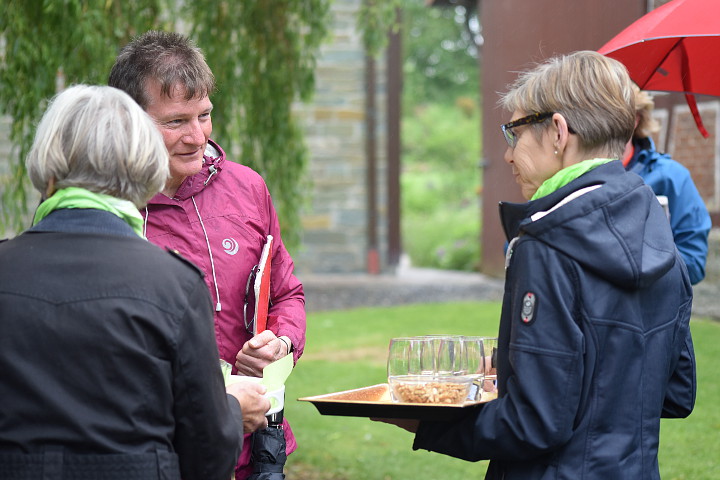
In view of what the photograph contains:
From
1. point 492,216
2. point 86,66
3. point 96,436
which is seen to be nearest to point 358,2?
point 492,216

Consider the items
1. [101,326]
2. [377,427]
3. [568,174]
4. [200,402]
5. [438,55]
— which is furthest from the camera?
[438,55]

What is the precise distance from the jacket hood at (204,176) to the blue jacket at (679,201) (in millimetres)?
2111

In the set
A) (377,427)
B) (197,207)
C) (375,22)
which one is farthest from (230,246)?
(375,22)

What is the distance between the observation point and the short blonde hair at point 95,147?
192 cm

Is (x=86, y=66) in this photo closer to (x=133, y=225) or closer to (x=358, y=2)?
(x=133, y=225)

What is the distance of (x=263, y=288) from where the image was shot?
2695 millimetres

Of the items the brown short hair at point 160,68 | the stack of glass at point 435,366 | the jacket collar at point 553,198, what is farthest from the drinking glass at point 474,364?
the brown short hair at point 160,68

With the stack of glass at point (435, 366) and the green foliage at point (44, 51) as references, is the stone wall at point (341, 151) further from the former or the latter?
the stack of glass at point (435, 366)

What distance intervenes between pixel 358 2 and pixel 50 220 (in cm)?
1176

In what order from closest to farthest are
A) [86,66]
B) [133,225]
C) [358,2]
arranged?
[133,225] → [86,66] → [358,2]

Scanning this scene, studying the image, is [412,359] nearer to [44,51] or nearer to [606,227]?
[606,227]

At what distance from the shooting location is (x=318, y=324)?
10.2m

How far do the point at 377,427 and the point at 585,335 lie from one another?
466cm

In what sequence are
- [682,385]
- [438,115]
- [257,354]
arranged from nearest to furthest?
[682,385] < [257,354] < [438,115]
